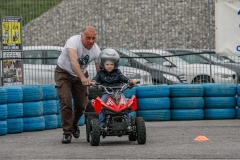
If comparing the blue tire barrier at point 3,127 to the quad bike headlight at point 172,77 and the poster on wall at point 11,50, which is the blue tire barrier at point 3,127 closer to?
the poster on wall at point 11,50

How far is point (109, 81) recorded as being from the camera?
1184 cm

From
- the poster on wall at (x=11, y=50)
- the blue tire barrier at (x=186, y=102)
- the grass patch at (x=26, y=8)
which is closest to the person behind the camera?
the blue tire barrier at (x=186, y=102)

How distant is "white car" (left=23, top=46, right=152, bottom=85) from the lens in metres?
18.8

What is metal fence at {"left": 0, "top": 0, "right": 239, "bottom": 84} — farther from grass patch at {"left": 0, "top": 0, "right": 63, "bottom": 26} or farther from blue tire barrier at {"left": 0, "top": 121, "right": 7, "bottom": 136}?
blue tire barrier at {"left": 0, "top": 121, "right": 7, "bottom": 136}

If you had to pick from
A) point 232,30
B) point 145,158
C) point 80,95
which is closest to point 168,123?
point 232,30

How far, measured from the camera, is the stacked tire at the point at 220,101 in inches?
675

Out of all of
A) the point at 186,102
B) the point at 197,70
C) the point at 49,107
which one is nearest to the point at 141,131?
the point at 49,107

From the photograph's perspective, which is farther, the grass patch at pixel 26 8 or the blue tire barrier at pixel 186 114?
the grass patch at pixel 26 8

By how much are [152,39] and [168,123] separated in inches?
140

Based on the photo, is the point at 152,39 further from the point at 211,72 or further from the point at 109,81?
the point at 109,81

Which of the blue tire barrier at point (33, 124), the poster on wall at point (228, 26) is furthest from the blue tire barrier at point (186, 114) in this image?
the blue tire barrier at point (33, 124)

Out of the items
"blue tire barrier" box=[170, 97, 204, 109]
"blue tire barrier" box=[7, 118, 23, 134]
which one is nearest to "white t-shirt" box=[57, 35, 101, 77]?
"blue tire barrier" box=[7, 118, 23, 134]

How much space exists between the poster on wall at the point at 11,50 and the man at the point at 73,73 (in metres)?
5.09

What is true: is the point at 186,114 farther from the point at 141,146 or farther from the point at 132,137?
the point at 141,146
